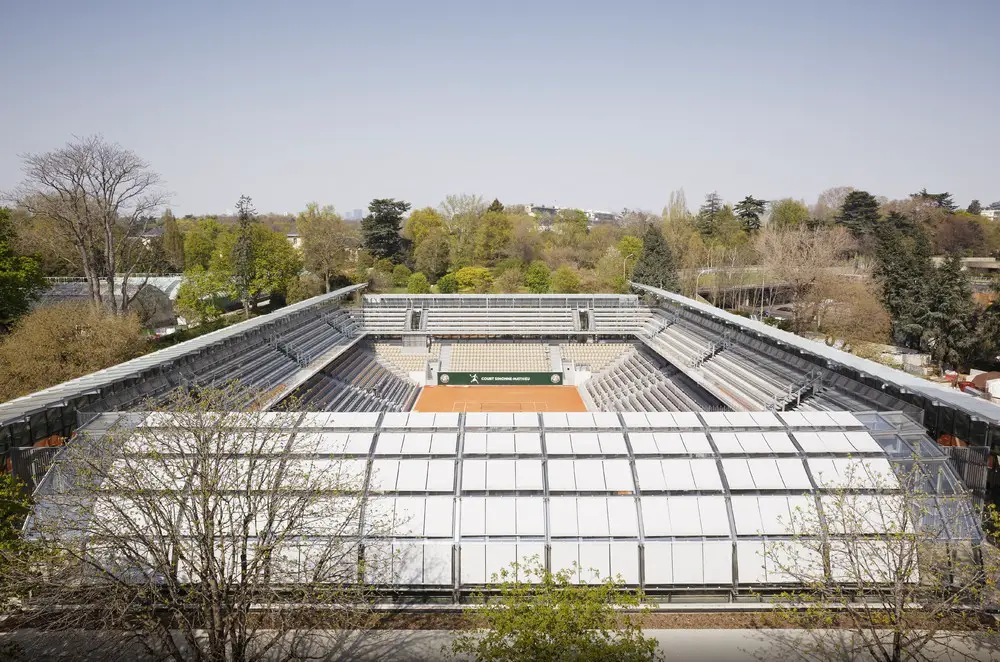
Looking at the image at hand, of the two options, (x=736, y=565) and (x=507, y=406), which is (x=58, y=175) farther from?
(x=736, y=565)

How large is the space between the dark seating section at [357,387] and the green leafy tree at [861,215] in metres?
60.0

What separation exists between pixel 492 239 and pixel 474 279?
941 centimetres

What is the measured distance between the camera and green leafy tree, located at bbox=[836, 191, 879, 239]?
66.2 m

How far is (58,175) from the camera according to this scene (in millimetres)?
29406

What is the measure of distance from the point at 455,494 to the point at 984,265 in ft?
264

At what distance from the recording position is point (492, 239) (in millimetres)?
63906

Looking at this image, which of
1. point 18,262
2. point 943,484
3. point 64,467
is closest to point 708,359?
point 943,484

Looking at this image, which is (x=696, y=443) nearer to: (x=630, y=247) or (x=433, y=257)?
(x=433, y=257)

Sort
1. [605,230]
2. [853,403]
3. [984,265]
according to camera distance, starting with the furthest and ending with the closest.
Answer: [605,230]
[984,265]
[853,403]

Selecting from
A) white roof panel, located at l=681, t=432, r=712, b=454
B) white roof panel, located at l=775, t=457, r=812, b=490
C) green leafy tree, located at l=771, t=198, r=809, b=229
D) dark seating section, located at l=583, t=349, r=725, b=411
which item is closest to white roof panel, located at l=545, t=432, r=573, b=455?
white roof panel, located at l=681, t=432, r=712, b=454

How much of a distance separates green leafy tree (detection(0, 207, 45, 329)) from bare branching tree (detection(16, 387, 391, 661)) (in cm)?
2679

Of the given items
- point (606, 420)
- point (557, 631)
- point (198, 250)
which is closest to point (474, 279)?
point (198, 250)

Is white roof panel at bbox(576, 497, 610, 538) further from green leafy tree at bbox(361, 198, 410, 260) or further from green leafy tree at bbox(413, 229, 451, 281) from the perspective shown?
green leafy tree at bbox(361, 198, 410, 260)

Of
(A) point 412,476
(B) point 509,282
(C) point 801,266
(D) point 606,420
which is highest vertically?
(C) point 801,266
